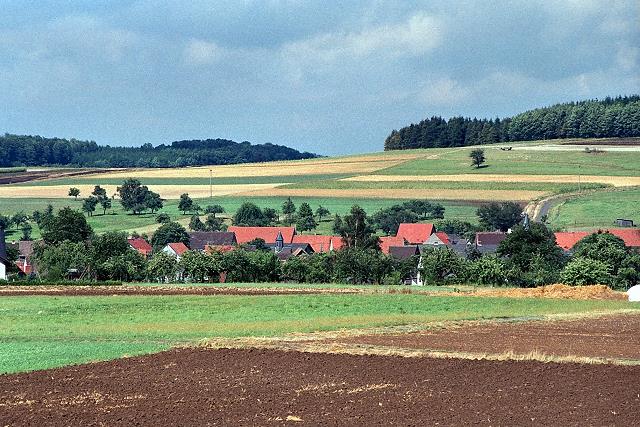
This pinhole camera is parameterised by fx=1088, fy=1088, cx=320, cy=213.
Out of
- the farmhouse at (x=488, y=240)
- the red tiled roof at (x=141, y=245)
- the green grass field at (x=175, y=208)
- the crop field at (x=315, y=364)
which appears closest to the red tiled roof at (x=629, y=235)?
the farmhouse at (x=488, y=240)

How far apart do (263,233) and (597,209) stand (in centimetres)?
4013

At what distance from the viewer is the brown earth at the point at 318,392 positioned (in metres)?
24.1

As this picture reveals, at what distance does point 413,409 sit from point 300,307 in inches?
1264

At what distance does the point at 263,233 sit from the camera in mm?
131875

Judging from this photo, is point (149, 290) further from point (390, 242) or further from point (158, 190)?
point (158, 190)

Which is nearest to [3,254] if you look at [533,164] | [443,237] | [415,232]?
[443,237]

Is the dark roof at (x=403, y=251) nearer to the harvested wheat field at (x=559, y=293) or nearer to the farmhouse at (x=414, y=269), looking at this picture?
the farmhouse at (x=414, y=269)

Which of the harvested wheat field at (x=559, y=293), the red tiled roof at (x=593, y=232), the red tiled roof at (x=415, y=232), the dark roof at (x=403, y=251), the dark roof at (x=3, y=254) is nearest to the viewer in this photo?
the harvested wheat field at (x=559, y=293)

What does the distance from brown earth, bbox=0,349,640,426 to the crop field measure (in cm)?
5

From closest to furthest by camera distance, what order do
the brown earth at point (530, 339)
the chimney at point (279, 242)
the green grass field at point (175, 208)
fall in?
the brown earth at point (530, 339) < the chimney at point (279, 242) < the green grass field at point (175, 208)

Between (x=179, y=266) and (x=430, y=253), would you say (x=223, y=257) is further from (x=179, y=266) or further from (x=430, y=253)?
(x=430, y=253)

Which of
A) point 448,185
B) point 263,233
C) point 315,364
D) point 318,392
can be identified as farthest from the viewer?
point 448,185

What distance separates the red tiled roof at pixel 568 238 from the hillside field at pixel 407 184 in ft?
31.2

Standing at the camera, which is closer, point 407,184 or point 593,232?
point 593,232
